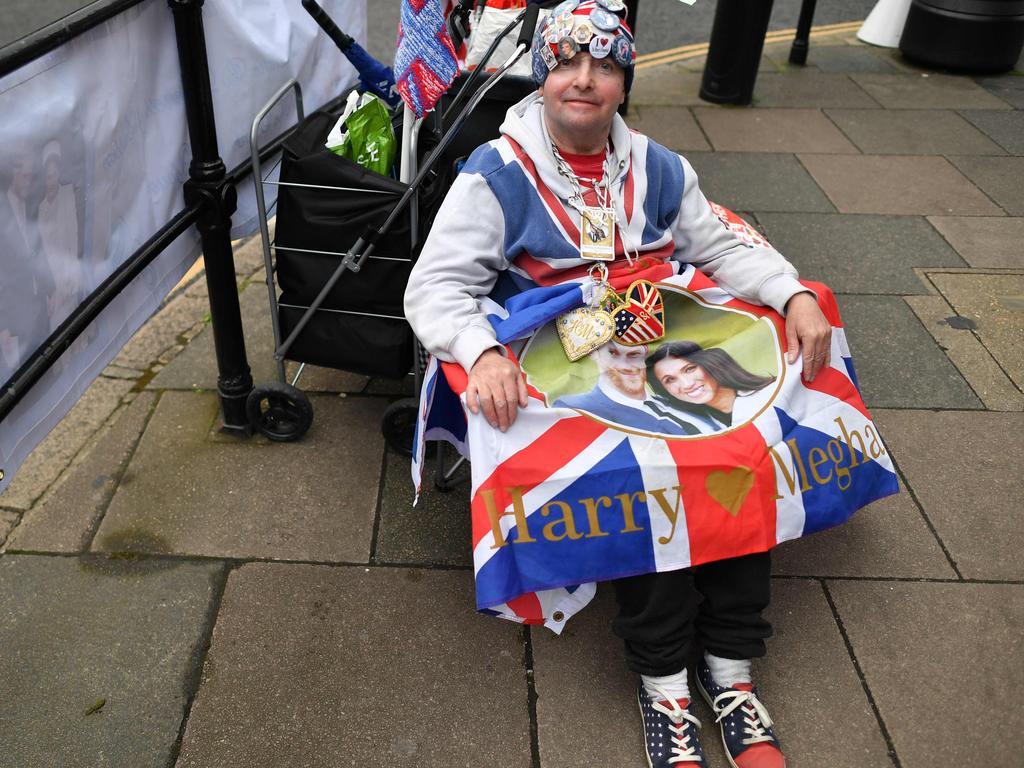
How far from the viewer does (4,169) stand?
2.07m

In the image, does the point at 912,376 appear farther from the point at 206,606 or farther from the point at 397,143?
the point at 206,606

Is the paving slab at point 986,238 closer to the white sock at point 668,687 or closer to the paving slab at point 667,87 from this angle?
the paving slab at point 667,87

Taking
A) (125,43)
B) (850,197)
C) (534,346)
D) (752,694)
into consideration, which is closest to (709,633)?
(752,694)

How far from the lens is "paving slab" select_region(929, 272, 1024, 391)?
3863mm

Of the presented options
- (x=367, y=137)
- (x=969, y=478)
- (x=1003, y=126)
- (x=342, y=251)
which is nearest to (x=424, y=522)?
(x=342, y=251)

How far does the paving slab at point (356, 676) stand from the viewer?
2.30 meters

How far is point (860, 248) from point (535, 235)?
2.82m

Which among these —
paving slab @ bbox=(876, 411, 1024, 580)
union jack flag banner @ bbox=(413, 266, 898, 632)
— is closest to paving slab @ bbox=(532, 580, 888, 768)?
union jack flag banner @ bbox=(413, 266, 898, 632)

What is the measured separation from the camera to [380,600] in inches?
107

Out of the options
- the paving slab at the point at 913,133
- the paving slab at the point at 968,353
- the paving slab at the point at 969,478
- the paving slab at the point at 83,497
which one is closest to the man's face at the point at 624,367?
the paving slab at the point at 969,478

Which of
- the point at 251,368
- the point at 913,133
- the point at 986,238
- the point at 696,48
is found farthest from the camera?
the point at 696,48

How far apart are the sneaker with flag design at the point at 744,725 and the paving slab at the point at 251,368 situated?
1.90 m

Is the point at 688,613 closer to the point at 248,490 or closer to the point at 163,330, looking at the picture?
the point at 248,490

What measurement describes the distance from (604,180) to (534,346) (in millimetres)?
523
